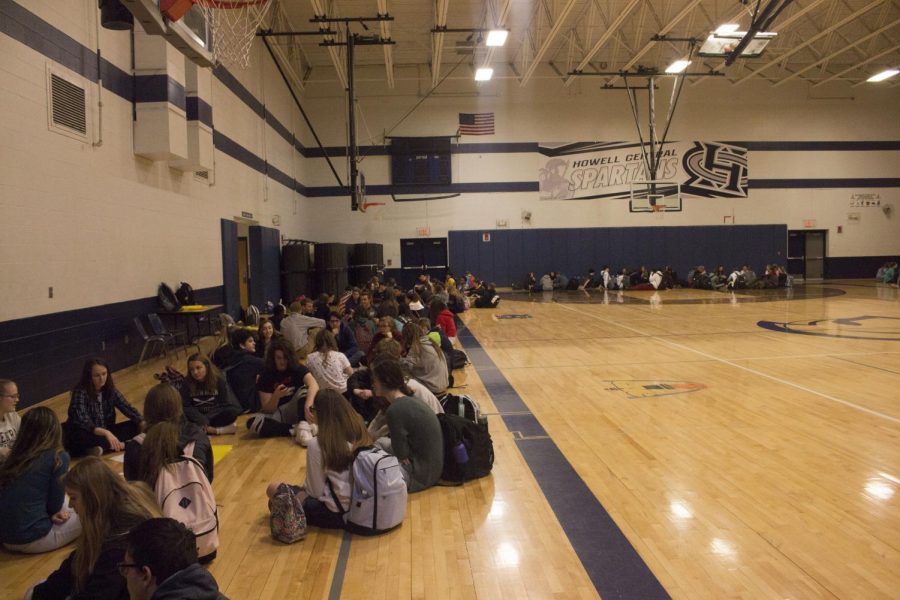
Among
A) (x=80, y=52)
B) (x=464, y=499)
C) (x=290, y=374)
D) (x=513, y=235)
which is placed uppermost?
(x=80, y=52)

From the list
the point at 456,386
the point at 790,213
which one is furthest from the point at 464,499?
the point at 790,213

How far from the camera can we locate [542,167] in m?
30.0

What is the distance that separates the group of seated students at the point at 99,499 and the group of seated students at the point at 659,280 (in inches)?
939

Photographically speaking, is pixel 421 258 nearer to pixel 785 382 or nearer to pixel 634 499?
pixel 785 382

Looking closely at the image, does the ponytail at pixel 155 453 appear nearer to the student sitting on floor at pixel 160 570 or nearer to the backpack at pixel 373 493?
the backpack at pixel 373 493

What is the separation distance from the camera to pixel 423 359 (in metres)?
8.01

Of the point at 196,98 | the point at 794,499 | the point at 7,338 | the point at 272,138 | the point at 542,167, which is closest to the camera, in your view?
the point at 794,499

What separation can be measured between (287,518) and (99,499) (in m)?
1.66

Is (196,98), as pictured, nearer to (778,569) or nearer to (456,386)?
(456,386)

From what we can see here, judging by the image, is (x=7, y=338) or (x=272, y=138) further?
(x=272, y=138)

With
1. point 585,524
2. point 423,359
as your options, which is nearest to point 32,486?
point 585,524

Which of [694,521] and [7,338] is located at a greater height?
[7,338]

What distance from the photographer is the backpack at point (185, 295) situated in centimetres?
1336

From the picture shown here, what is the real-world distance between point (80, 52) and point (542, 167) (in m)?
22.3
